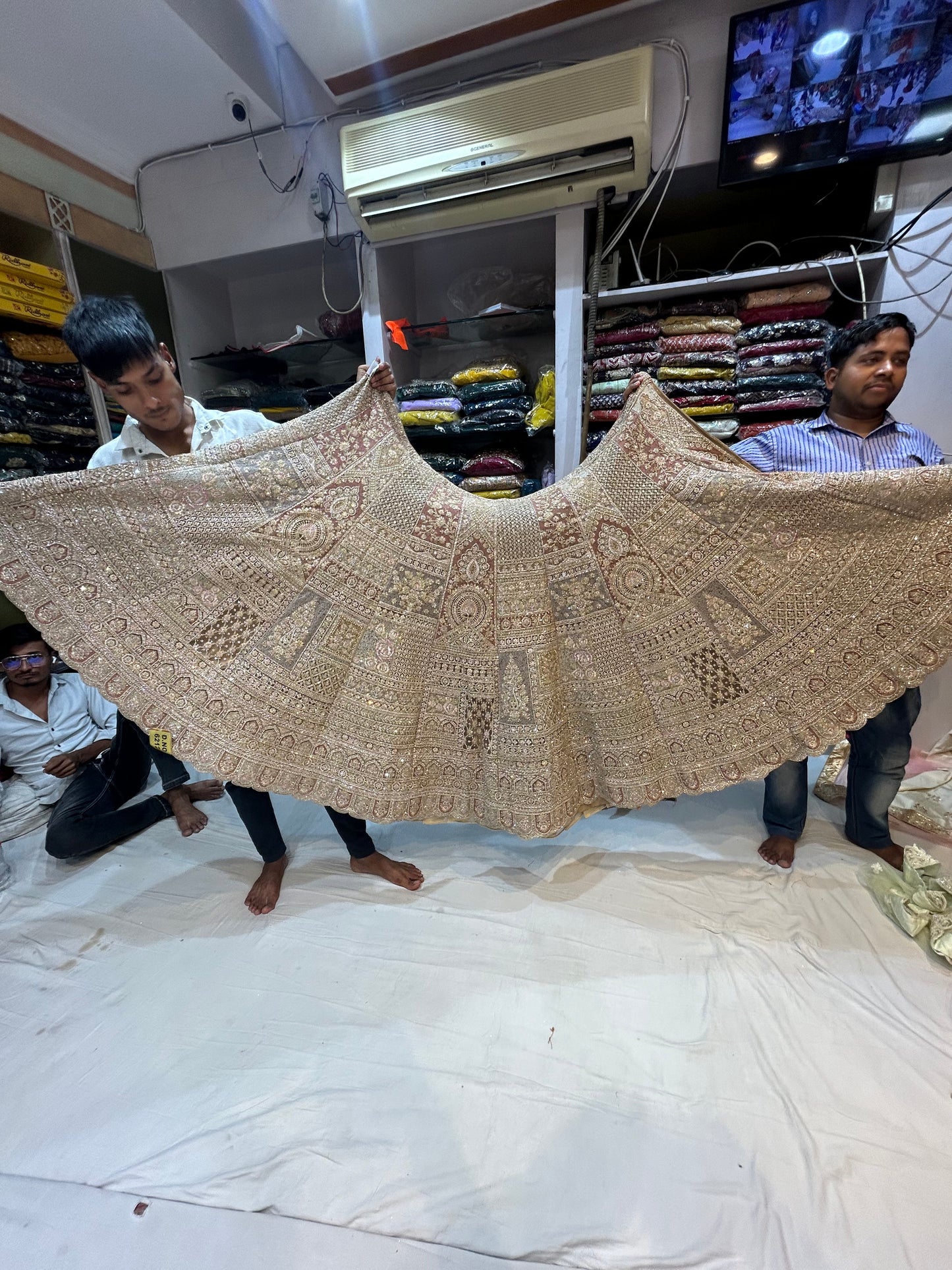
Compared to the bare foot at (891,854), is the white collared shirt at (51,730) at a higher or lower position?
higher

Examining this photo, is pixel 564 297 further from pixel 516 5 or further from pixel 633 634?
pixel 633 634

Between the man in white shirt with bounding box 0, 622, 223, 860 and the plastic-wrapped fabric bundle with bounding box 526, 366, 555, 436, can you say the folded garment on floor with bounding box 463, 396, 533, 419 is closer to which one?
the plastic-wrapped fabric bundle with bounding box 526, 366, 555, 436

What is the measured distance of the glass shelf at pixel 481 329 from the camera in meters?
2.12

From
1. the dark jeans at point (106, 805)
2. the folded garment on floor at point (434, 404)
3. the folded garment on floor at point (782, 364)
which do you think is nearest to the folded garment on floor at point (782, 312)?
the folded garment on floor at point (782, 364)

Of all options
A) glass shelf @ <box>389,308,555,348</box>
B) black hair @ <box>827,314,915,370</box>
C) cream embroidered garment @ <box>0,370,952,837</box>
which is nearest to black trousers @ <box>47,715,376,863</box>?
cream embroidered garment @ <box>0,370,952,837</box>

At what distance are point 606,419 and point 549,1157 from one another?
2175mm

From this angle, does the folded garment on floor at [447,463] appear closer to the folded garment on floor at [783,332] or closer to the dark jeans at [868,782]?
the folded garment on floor at [783,332]

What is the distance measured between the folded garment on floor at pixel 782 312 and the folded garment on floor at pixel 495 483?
1.03 metres

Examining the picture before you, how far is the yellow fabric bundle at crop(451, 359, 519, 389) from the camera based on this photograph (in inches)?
82.8

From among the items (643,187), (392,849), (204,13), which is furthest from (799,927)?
(204,13)

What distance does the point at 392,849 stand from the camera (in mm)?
1591

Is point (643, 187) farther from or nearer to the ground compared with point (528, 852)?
farther from the ground

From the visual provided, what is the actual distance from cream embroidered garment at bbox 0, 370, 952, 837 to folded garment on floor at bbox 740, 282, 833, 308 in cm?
111

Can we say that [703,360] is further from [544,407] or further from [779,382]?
[544,407]
